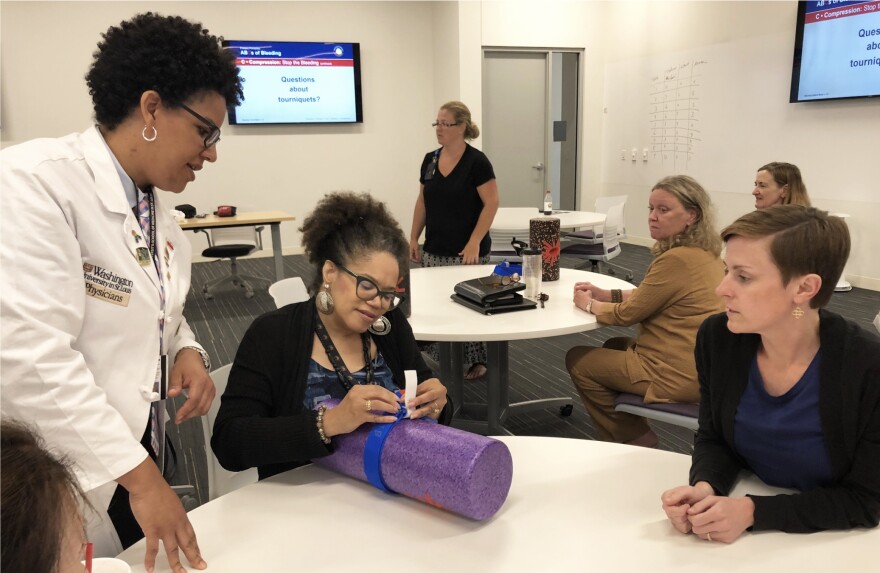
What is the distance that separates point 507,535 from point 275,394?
1.99ft

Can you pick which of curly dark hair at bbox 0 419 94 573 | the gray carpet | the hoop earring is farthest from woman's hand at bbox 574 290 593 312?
curly dark hair at bbox 0 419 94 573

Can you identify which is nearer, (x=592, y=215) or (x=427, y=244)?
(x=427, y=244)

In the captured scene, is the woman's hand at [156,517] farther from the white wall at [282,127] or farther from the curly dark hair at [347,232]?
the white wall at [282,127]

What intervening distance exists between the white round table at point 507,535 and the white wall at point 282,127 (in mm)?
6860

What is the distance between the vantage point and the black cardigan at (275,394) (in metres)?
1.24

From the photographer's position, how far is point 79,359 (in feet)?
3.19

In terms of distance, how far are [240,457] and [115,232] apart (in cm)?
51

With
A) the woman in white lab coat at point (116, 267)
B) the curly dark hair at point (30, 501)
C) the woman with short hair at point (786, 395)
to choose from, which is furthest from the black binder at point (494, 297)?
the curly dark hair at point (30, 501)

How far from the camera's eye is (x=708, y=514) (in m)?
1.06

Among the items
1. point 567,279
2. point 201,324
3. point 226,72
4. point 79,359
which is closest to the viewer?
point 79,359

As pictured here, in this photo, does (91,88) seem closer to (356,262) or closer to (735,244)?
(356,262)

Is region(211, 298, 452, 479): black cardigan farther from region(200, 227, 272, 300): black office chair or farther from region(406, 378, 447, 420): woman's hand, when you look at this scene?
region(200, 227, 272, 300): black office chair

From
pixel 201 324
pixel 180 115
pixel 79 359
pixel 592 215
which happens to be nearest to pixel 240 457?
pixel 79 359

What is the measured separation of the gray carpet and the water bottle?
0.89 metres
